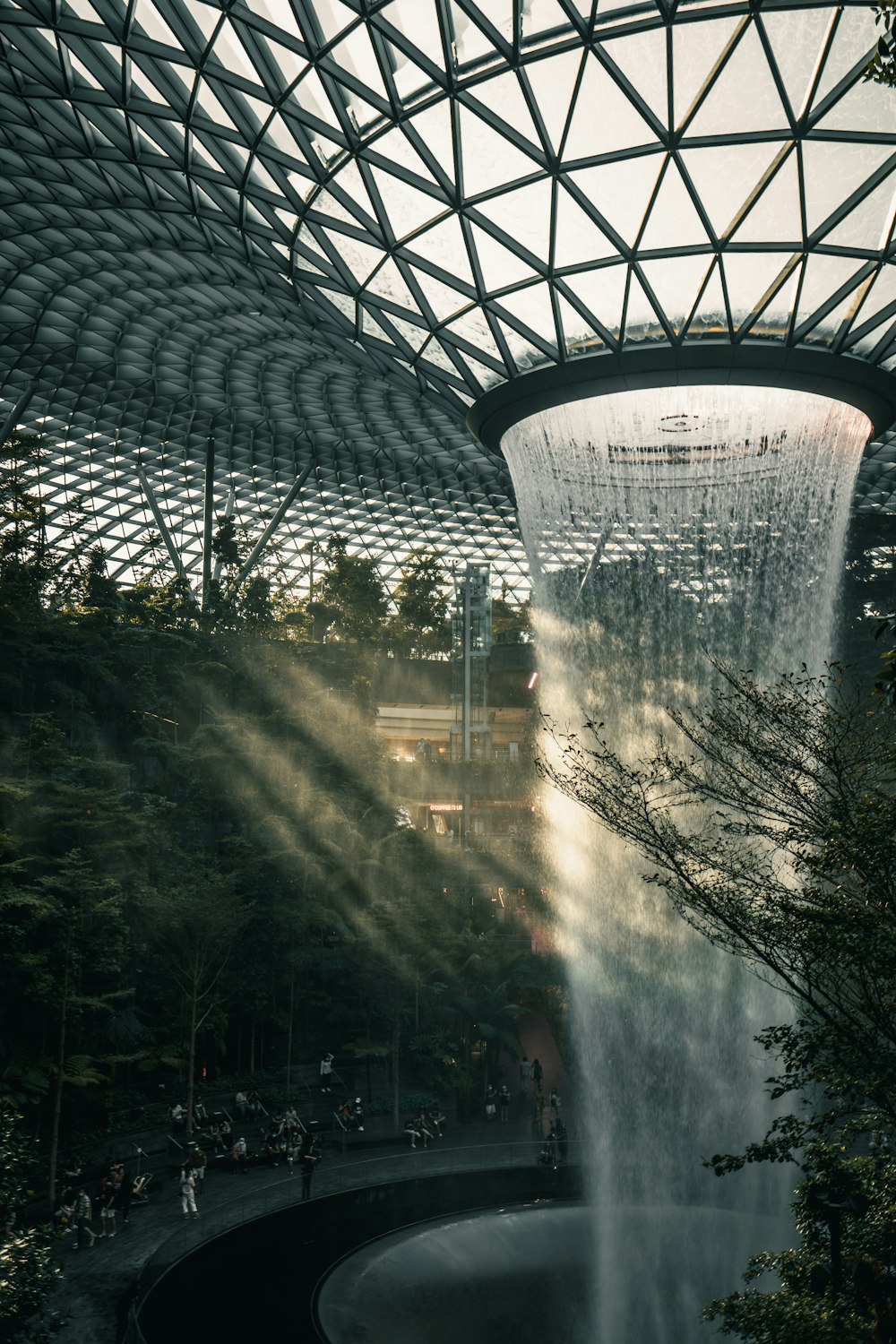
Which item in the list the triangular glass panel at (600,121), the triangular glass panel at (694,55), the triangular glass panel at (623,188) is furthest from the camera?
the triangular glass panel at (623,188)

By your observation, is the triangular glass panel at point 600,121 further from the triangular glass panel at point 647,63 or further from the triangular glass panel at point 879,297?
the triangular glass panel at point 879,297

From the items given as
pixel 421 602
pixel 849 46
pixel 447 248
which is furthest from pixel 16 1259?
pixel 421 602

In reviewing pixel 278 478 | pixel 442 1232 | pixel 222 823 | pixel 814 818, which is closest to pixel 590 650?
pixel 222 823

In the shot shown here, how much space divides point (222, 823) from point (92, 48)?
32347 millimetres

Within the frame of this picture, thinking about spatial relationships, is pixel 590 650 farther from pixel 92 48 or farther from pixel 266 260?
pixel 92 48

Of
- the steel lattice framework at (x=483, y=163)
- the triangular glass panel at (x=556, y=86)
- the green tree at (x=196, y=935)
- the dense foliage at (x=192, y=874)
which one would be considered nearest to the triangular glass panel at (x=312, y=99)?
the steel lattice framework at (x=483, y=163)

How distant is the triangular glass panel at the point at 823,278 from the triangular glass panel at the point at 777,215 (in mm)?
982

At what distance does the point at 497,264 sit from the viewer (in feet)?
88.8

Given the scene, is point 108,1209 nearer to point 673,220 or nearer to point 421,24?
point 673,220

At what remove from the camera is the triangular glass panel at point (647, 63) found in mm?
21094

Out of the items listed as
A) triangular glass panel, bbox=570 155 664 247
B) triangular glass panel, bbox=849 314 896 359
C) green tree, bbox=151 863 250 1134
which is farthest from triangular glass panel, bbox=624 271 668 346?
green tree, bbox=151 863 250 1134

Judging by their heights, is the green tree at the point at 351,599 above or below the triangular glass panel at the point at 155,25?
below

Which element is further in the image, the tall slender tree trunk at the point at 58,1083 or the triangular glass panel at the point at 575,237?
the tall slender tree trunk at the point at 58,1083

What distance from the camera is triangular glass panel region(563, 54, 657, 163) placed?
22062mm
